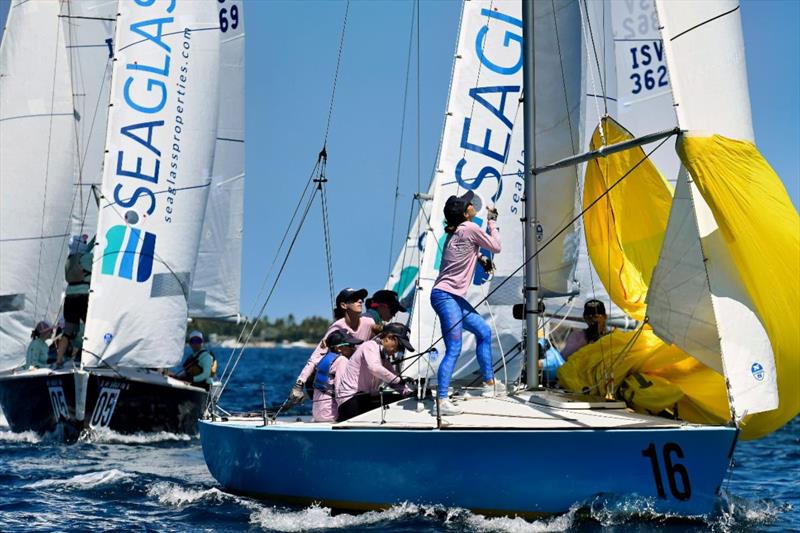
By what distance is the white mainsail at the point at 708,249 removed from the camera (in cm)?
867

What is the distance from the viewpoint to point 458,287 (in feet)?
31.8

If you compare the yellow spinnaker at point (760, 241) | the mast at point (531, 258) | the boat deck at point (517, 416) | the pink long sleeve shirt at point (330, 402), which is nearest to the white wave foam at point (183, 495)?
the boat deck at point (517, 416)

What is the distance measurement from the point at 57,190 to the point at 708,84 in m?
11.2

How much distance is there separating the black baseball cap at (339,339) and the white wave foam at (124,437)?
590 centimetres

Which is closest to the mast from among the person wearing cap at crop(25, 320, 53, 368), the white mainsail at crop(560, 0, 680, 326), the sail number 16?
the sail number 16

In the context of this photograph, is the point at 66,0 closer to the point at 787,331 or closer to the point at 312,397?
the point at 312,397

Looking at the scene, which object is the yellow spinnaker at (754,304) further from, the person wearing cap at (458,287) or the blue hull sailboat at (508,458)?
the person wearing cap at (458,287)

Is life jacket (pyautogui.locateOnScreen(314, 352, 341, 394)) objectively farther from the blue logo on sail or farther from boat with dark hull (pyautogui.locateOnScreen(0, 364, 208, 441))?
the blue logo on sail

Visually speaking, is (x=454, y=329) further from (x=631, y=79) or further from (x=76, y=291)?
(x=76, y=291)

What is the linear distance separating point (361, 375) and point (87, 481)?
3.17 m

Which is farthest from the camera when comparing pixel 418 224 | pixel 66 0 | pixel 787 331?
pixel 418 224

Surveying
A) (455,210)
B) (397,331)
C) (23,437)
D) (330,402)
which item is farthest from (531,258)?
(23,437)

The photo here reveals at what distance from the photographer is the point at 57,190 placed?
17812mm

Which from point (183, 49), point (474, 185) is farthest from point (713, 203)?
point (183, 49)
